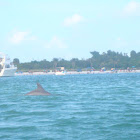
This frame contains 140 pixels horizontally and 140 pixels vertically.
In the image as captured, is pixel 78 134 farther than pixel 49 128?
No

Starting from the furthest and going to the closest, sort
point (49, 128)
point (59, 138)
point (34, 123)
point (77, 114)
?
point (77, 114) < point (34, 123) < point (49, 128) < point (59, 138)

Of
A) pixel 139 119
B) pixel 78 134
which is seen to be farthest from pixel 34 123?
pixel 139 119

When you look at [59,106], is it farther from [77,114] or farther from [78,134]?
[78,134]

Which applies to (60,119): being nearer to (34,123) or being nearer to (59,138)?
(34,123)

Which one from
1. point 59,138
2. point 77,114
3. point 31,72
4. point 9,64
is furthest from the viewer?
point 31,72

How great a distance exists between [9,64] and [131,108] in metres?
117

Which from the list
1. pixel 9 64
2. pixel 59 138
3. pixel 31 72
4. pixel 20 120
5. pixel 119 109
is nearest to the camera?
pixel 59 138

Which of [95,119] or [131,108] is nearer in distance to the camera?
[95,119]

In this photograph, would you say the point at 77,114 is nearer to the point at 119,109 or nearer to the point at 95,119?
the point at 95,119

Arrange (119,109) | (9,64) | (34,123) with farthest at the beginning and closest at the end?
1. (9,64)
2. (119,109)
3. (34,123)

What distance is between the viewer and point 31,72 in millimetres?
176500

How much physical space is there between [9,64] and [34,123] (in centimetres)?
12044

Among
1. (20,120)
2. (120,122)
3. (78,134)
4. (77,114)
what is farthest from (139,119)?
(20,120)

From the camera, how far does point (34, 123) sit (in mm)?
14859
